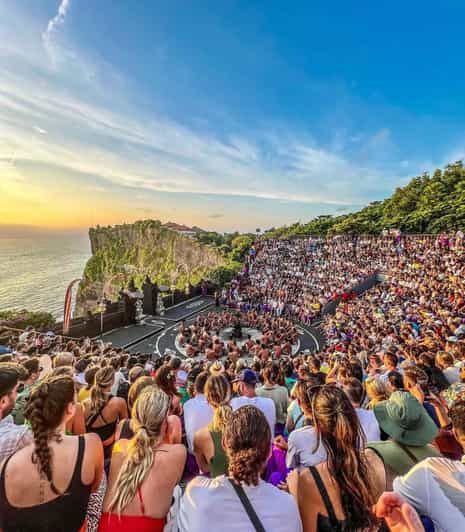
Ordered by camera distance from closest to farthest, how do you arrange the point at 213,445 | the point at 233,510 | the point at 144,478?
the point at 233,510 < the point at 144,478 < the point at 213,445

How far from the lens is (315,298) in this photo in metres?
25.5

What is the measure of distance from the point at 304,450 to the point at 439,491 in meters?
1.10

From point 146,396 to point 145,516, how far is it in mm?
769

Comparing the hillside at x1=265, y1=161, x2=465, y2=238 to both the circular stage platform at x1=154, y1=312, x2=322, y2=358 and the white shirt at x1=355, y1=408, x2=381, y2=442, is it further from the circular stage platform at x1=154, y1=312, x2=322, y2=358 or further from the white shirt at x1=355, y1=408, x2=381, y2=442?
the white shirt at x1=355, y1=408, x2=381, y2=442

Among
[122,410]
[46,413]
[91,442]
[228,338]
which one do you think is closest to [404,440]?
[91,442]

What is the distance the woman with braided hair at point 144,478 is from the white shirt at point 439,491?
5.22 feet

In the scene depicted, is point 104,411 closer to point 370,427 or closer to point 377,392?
point 370,427

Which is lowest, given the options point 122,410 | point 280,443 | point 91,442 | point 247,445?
point 280,443

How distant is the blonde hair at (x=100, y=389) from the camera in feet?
11.7

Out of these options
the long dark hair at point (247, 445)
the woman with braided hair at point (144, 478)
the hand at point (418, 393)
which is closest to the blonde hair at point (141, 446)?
the woman with braided hair at point (144, 478)

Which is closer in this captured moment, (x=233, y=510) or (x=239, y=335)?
(x=233, y=510)

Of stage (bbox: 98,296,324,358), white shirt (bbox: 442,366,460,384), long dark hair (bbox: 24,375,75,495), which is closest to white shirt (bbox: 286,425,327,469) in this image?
long dark hair (bbox: 24,375,75,495)

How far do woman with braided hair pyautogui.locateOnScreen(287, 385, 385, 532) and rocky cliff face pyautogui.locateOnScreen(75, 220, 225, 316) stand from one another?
82.8 meters

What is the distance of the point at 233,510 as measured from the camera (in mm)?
1590
